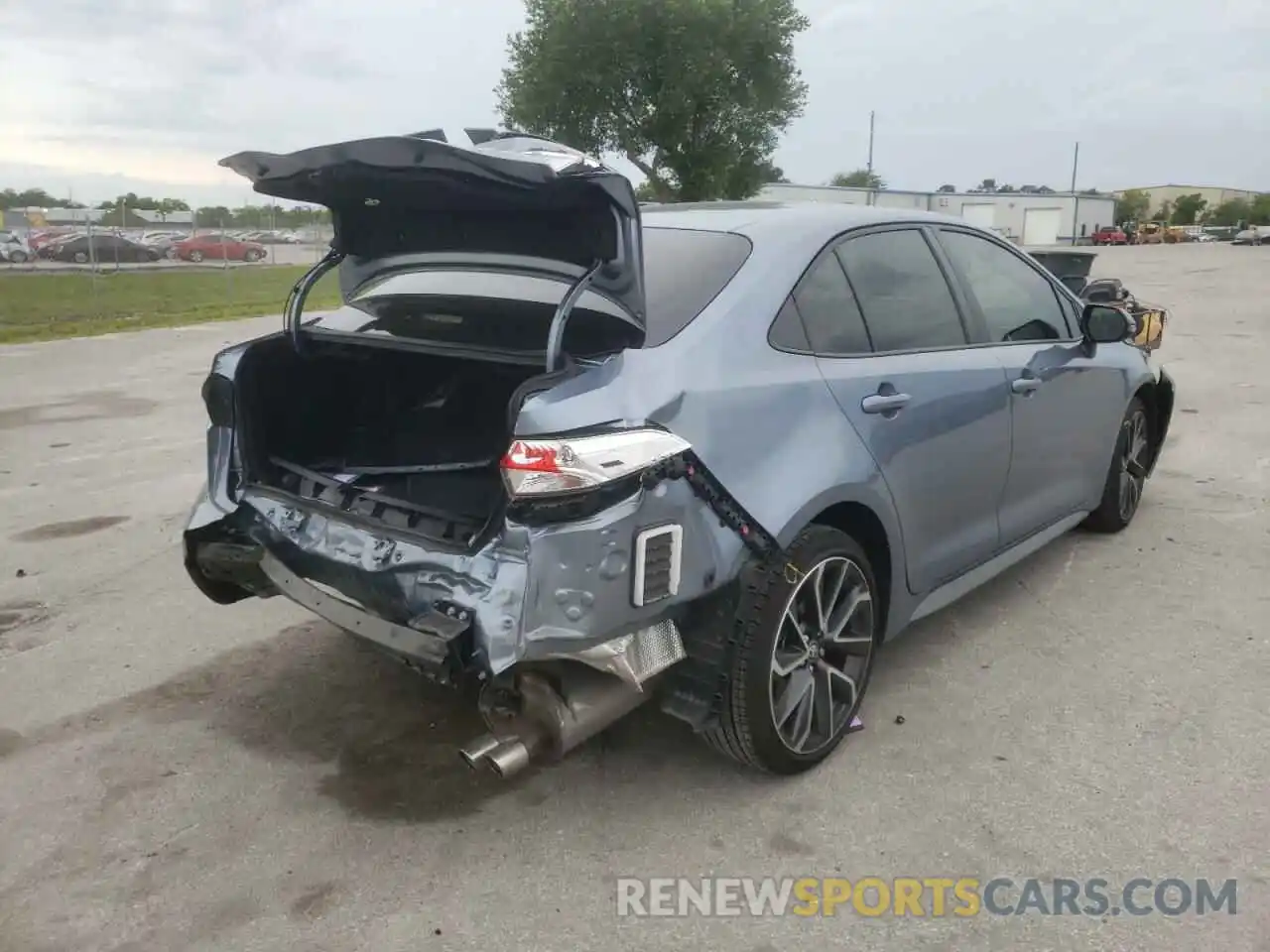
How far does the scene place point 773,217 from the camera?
3381 millimetres

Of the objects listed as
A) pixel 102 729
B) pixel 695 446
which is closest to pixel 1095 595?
pixel 695 446

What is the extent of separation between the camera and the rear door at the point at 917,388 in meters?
3.26

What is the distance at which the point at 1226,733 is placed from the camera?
3.42 m

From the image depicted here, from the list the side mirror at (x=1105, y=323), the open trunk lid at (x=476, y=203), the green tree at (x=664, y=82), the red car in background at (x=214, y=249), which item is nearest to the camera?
the open trunk lid at (x=476, y=203)

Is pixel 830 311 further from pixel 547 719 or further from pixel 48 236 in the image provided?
pixel 48 236

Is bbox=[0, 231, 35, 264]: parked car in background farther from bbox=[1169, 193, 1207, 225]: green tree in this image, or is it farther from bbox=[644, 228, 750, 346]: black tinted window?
bbox=[1169, 193, 1207, 225]: green tree

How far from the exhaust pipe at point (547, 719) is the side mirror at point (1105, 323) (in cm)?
299

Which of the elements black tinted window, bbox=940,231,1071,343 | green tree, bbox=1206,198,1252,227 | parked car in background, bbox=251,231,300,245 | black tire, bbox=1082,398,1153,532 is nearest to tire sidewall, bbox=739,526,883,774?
black tinted window, bbox=940,231,1071,343

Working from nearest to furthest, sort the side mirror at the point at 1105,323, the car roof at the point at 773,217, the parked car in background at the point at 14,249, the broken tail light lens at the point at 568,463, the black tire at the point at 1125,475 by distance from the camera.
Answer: the broken tail light lens at the point at 568,463 → the car roof at the point at 773,217 → the side mirror at the point at 1105,323 → the black tire at the point at 1125,475 → the parked car in background at the point at 14,249

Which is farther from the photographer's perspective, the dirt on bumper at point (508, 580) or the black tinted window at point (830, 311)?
the black tinted window at point (830, 311)

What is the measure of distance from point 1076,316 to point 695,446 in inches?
111

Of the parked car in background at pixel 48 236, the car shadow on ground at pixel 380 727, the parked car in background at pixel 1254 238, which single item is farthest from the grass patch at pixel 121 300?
the parked car in background at pixel 1254 238

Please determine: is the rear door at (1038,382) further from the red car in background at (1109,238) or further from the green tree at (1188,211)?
the green tree at (1188,211)

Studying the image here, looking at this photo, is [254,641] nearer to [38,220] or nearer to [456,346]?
[456,346]
